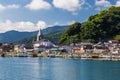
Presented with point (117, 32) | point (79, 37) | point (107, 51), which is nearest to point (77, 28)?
point (79, 37)

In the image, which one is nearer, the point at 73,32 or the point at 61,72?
the point at 61,72

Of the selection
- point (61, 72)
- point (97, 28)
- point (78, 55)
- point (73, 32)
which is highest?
point (97, 28)

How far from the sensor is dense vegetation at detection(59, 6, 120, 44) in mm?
105438

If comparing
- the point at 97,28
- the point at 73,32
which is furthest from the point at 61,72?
the point at 73,32

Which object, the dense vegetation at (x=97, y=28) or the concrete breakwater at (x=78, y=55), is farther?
the dense vegetation at (x=97, y=28)

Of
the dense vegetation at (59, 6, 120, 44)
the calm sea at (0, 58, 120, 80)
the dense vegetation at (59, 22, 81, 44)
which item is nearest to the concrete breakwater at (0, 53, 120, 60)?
the dense vegetation at (59, 6, 120, 44)

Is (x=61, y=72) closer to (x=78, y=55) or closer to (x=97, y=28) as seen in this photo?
(x=78, y=55)

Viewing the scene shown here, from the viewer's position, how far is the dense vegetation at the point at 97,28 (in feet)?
346

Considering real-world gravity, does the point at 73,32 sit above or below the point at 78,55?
above

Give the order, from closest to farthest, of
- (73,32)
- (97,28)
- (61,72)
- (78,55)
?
(61,72), (78,55), (97,28), (73,32)

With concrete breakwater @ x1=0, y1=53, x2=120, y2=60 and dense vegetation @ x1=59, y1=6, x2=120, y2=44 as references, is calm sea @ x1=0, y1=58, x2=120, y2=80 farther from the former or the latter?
dense vegetation @ x1=59, y1=6, x2=120, y2=44

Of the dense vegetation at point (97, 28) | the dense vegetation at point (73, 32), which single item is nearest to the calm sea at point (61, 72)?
the dense vegetation at point (97, 28)

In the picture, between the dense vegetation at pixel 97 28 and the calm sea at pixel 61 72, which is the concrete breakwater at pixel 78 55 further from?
the calm sea at pixel 61 72

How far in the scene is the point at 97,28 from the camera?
106 meters
